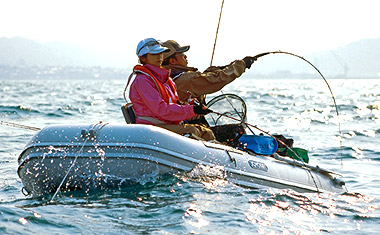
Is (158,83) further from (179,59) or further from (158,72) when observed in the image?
(179,59)

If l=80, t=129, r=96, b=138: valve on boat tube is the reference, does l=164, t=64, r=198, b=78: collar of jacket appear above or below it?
above

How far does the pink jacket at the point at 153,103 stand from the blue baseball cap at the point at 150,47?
0.51ft

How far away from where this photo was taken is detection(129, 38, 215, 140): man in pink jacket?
5.77m

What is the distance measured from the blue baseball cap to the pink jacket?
0.16 metres

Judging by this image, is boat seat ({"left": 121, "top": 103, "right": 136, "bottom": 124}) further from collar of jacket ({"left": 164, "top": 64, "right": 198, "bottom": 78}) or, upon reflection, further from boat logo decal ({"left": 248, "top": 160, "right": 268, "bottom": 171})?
boat logo decal ({"left": 248, "top": 160, "right": 268, "bottom": 171})

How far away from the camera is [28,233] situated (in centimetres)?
404

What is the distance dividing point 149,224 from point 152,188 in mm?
896

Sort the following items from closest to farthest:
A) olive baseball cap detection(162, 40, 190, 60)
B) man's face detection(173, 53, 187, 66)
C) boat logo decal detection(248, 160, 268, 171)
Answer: boat logo decal detection(248, 160, 268, 171), olive baseball cap detection(162, 40, 190, 60), man's face detection(173, 53, 187, 66)

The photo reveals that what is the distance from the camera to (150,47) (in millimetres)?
5852

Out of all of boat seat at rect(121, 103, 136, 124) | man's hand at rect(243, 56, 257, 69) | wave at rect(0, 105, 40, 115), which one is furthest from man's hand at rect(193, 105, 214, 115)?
wave at rect(0, 105, 40, 115)

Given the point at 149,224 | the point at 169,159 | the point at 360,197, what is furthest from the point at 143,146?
the point at 360,197

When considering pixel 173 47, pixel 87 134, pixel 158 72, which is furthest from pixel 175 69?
pixel 87 134

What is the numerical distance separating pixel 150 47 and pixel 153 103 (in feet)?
1.96

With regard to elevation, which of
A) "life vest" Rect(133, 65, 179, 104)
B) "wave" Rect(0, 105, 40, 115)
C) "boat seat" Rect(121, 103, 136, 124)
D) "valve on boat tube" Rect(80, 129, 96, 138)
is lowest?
"wave" Rect(0, 105, 40, 115)
